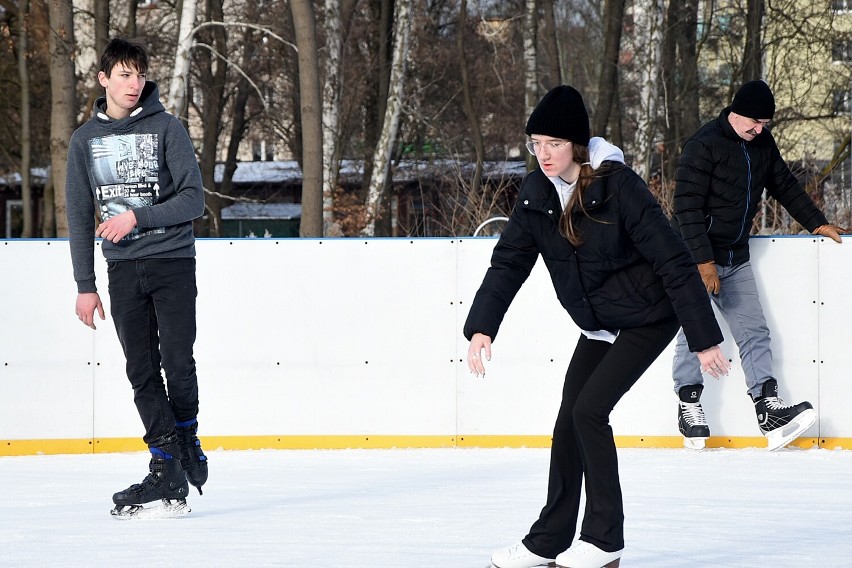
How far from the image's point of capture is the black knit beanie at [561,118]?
131 inches

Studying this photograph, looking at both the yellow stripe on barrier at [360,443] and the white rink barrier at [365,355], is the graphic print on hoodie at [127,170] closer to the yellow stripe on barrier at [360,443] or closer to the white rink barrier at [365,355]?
the white rink barrier at [365,355]

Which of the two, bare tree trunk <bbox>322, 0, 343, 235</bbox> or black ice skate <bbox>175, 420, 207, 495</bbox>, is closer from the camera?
black ice skate <bbox>175, 420, 207, 495</bbox>

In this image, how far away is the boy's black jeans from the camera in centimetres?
450

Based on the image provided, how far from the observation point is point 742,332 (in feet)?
21.1

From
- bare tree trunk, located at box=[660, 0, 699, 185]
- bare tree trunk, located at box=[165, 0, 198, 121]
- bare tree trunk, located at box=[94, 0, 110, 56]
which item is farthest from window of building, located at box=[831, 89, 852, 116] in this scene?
bare tree trunk, located at box=[94, 0, 110, 56]

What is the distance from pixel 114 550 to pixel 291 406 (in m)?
2.69

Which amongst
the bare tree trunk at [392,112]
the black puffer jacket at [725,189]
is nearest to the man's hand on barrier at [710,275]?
the black puffer jacket at [725,189]

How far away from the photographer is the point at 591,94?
101 ft

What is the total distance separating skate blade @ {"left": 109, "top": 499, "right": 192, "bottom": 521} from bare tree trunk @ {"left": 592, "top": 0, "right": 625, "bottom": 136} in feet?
41.9

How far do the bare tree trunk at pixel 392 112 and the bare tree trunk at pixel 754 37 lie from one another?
4.60 m

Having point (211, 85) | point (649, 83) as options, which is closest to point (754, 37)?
point (649, 83)

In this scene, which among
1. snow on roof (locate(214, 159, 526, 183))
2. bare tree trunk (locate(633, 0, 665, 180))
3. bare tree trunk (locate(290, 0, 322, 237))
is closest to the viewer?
bare tree trunk (locate(290, 0, 322, 237))

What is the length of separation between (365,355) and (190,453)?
209 cm

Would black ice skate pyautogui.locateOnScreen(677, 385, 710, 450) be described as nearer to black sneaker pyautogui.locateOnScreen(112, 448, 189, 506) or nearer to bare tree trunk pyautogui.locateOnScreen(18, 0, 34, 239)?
black sneaker pyautogui.locateOnScreen(112, 448, 189, 506)
